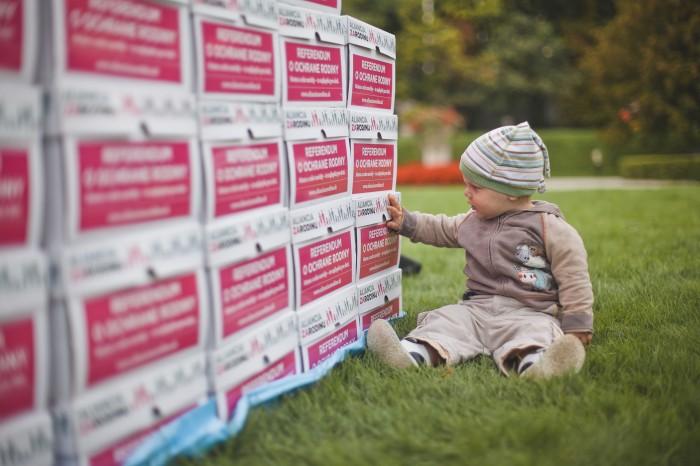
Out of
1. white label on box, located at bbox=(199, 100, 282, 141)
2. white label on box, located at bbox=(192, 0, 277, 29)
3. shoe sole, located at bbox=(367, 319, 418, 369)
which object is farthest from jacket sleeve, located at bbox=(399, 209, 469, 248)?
white label on box, located at bbox=(192, 0, 277, 29)

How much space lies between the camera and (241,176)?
2.18m

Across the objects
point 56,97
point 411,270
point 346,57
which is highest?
point 346,57

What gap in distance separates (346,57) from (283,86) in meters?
0.53

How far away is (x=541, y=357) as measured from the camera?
2516mm

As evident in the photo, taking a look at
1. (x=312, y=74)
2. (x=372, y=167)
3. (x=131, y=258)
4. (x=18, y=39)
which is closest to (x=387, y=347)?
(x=372, y=167)

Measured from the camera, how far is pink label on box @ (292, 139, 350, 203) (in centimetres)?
252

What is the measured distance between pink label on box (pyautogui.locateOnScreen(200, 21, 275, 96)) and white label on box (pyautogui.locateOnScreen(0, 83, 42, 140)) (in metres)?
0.59

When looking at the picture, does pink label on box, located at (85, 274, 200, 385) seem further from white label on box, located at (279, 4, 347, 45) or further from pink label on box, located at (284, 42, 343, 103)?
white label on box, located at (279, 4, 347, 45)

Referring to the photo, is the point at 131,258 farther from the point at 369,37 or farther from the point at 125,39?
the point at 369,37

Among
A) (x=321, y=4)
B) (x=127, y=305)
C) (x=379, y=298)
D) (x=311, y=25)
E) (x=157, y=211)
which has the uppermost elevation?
(x=321, y=4)

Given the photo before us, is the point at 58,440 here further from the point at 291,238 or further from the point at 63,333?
the point at 291,238

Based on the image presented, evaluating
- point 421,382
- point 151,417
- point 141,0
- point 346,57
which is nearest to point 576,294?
point 421,382

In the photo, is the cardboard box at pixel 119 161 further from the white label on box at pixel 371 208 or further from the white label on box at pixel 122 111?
the white label on box at pixel 371 208

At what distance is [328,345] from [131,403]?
3.56ft
